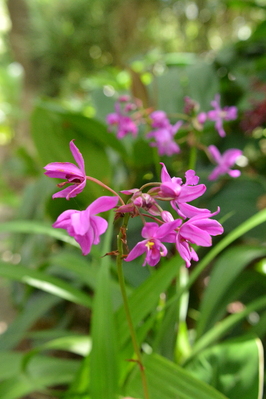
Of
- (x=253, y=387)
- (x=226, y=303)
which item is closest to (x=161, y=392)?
(x=253, y=387)

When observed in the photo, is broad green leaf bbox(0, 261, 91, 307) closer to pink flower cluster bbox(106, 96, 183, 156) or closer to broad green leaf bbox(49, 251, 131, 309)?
broad green leaf bbox(49, 251, 131, 309)

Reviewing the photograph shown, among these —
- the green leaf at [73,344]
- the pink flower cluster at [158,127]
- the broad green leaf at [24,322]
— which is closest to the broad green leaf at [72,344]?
the green leaf at [73,344]

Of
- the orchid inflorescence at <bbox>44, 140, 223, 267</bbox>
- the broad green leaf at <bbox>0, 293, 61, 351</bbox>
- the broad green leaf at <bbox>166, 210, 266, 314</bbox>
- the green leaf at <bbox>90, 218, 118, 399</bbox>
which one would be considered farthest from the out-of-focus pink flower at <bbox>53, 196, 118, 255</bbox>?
the broad green leaf at <bbox>0, 293, 61, 351</bbox>

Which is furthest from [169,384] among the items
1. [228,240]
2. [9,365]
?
[9,365]

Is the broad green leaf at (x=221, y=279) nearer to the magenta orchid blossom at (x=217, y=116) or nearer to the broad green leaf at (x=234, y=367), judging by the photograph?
the broad green leaf at (x=234, y=367)

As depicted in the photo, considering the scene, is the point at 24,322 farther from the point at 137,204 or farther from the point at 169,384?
the point at 137,204

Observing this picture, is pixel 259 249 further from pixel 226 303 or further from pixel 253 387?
pixel 253 387
